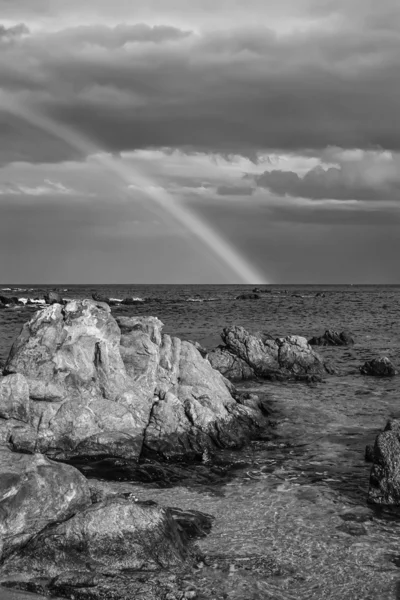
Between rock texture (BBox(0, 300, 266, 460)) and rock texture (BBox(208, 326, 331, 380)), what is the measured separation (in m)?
8.76

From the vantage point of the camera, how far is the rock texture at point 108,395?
1705 centimetres

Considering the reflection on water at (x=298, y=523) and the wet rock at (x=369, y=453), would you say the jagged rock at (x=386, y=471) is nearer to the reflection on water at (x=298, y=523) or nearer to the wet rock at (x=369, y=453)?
the reflection on water at (x=298, y=523)

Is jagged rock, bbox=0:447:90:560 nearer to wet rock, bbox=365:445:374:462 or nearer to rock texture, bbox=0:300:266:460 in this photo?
rock texture, bbox=0:300:266:460

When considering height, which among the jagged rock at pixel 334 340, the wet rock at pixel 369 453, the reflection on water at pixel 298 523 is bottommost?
the reflection on water at pixel 298 523

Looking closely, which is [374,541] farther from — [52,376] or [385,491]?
[52,376]

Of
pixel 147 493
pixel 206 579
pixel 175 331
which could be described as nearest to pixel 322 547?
pixel 206 579

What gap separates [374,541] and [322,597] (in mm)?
2454

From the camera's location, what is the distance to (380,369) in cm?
3167

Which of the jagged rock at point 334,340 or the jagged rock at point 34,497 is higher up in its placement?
the jagged rock at point 334,340

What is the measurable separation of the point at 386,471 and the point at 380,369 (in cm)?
1848

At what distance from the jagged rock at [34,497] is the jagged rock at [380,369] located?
22794mm

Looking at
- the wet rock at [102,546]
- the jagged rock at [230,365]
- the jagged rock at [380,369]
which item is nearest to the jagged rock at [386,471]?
the wet rock at [102,546]

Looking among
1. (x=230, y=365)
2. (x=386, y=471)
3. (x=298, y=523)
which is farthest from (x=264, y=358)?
(x=298, y=523)

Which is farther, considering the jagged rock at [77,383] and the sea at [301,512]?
the jagged rock at [77,383]
